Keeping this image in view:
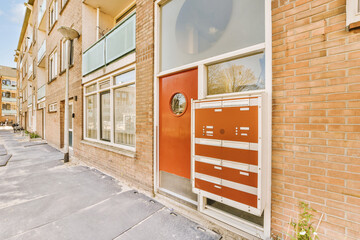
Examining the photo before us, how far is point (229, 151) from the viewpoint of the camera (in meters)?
2.12

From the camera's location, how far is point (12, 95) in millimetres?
38031

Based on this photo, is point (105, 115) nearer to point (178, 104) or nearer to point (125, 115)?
point (125, 115)

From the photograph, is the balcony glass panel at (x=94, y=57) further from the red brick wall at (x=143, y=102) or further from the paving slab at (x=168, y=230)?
the paving slab at (x=168, y=230)

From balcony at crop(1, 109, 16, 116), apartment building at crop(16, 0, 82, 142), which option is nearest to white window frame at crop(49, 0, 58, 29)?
apartment building at crop(16, 0, 82, 142)

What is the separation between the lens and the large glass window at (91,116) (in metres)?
5.87

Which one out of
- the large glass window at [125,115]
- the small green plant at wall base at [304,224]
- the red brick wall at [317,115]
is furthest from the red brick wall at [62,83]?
the small green plant at wall base at [304,224]

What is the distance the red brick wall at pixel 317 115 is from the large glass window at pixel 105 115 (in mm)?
4837

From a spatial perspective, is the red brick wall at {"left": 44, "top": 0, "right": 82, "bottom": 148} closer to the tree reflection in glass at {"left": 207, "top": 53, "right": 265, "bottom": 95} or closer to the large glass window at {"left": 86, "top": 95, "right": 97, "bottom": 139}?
the large glass window at {"left": 86, "top": 95, "right": 97, "bottom": 139}

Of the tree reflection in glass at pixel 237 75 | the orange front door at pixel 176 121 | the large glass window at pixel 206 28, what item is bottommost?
the orange front door at pixel 176 121

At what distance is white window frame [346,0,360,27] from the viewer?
1530mm

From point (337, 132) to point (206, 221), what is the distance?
220cm

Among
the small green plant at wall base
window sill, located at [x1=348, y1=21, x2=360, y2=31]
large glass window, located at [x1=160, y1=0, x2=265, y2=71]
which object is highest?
large glass window, located at [x1=160, y1=0, x2=265, y2=71]

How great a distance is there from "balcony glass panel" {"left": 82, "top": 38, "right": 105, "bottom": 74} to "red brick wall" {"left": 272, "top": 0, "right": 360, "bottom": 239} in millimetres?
4959

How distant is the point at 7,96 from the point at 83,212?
173 ft
